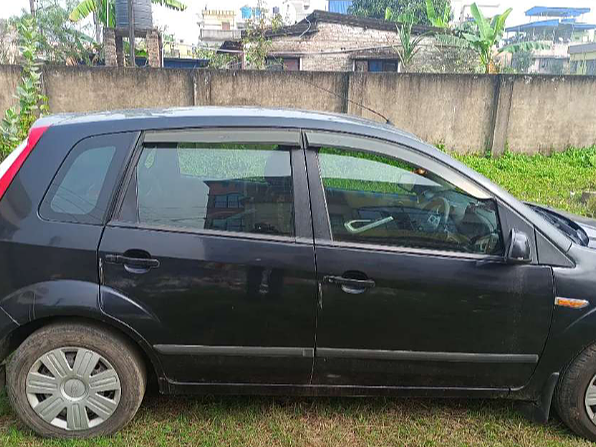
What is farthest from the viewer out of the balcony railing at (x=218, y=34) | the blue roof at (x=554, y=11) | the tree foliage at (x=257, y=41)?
the blue roof at (x=554, y=11)

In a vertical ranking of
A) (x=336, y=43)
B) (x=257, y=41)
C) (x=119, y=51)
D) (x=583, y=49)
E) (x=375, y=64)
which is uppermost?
(x=583, y=49)

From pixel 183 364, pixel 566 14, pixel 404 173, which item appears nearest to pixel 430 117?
pixel 404 173

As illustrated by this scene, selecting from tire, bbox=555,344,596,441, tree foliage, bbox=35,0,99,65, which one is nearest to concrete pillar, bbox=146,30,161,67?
tree foliage, bbox=35,0,99,65

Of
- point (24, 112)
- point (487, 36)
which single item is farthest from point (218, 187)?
point (487, 36)

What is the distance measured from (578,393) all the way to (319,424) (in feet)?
4.59

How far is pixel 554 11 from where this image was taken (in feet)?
223

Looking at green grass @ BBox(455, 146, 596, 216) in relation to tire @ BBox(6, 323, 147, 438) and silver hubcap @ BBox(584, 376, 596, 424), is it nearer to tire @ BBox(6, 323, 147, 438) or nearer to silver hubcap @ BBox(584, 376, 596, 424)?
silver hubcap @ BBox(584, 376, 596, 424)

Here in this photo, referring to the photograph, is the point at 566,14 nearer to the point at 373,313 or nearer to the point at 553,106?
the point at 553,106

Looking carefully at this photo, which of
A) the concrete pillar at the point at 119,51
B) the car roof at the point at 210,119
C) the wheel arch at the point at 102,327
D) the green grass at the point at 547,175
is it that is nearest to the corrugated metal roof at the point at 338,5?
the concrete pillar at the point at 119,51

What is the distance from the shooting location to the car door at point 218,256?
8.01 feet

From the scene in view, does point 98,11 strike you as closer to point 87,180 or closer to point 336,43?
point 336,43

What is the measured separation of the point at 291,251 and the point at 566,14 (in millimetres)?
80050

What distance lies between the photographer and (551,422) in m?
2.84

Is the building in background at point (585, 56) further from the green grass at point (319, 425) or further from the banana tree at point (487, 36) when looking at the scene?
the green grass at point (319, 425)
